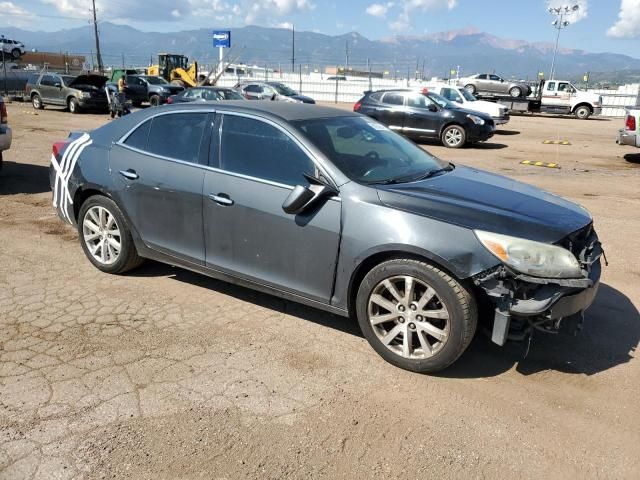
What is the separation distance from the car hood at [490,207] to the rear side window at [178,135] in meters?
1.58

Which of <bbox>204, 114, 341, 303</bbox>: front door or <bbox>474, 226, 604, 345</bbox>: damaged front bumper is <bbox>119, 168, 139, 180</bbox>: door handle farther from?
<bbox>474, 226, 604, 345</bbox>: damaged front bumper

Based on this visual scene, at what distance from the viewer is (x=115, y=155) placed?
4555 millimetres

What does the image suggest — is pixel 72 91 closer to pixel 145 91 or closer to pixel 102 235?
pixel 145 91

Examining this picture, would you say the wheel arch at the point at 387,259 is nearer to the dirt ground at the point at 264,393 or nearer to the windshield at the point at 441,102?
the dirt ground at the point at 264,393

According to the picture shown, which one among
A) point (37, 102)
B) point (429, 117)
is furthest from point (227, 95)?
point (37, 102)

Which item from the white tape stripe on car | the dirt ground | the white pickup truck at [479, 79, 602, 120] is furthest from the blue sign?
the dirt ground

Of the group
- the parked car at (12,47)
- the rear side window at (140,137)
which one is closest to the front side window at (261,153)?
the rear side window at (140,137)

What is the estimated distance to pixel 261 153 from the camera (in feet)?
12.6

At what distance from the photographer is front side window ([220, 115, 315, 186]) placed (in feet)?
12.0

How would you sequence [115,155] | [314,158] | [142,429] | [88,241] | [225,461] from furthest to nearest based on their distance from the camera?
[88,241] < [115,155] < [314,158] < [142,429] < [225,461]

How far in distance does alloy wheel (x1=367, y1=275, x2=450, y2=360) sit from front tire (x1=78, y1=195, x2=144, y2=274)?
2.35m

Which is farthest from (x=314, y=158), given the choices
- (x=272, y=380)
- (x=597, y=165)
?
(x=597, y=165)

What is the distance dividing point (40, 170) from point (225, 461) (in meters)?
8.89

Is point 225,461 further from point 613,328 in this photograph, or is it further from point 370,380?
point 613,328
